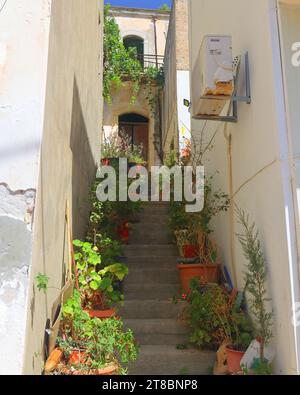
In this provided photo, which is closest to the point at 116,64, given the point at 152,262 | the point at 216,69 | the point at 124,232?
the point at 124,232

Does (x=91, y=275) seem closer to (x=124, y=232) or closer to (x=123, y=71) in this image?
(x=124, y=232)

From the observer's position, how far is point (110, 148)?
33.6ft

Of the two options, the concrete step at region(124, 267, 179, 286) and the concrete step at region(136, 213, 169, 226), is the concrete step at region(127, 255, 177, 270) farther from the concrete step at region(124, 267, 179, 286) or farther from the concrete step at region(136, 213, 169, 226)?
the concrete step at region(136, 213, 169, 226)

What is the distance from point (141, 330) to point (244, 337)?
4.20 ft

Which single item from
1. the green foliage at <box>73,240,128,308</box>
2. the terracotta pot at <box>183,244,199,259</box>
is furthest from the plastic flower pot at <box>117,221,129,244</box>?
the green foliage at <box>73,240,128,308</box>

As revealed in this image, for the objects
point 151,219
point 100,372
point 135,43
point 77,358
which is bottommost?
point 100,372

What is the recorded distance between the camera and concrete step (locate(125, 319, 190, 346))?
4.52 meters

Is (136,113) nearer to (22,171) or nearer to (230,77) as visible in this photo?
(230,77)

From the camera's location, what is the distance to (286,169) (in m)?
3.44

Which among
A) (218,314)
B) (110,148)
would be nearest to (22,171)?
(218,314)

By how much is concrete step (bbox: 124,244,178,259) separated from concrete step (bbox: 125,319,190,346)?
1605 millimetres

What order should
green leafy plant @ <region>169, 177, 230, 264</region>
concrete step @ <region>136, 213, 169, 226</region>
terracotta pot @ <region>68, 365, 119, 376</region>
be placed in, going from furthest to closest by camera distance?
concrete step @ <region>136, 213, 169, 226</region> → green leafy plant @ <region>169, 177, 230, 264</region> → terracotta pot @ <region>68, 365, 119, 376</region>

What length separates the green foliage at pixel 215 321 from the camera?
4023 millimetres

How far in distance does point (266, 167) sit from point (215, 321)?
5.51 ft
